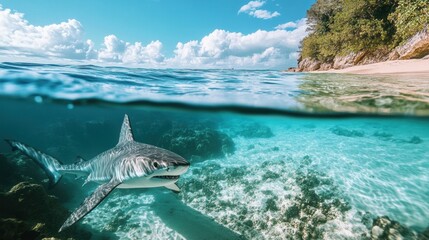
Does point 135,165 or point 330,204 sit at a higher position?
point 135,165

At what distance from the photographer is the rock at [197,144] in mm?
18594

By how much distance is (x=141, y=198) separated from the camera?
12758 millimetres

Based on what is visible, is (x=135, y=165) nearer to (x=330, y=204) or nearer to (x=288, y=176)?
(x=330, y=204)

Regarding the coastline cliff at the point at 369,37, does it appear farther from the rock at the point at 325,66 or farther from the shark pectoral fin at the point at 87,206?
the shark pectoral fin at the point at 87,206

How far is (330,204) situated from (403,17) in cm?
1378

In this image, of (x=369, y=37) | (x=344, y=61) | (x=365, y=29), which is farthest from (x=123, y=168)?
(x=344, y=61)

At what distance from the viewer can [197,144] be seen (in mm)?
19141

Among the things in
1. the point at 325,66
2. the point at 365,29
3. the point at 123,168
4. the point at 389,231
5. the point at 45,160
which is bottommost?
the point at 389,231

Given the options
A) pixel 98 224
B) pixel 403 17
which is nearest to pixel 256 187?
pixel 98 224

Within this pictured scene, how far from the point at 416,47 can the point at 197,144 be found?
19.5 meters

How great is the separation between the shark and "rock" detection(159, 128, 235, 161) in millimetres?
10498

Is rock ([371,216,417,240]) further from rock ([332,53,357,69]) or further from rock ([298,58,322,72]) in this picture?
rock ([298,58,322,72])

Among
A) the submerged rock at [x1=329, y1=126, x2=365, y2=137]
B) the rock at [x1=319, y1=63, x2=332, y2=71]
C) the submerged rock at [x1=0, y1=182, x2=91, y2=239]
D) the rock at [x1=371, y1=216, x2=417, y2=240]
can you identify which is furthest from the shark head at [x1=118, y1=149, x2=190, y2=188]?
the rock at [x1=319, y1=63, x2=332, y2=71]

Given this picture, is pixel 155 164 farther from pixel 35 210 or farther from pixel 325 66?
pixel 325 66
